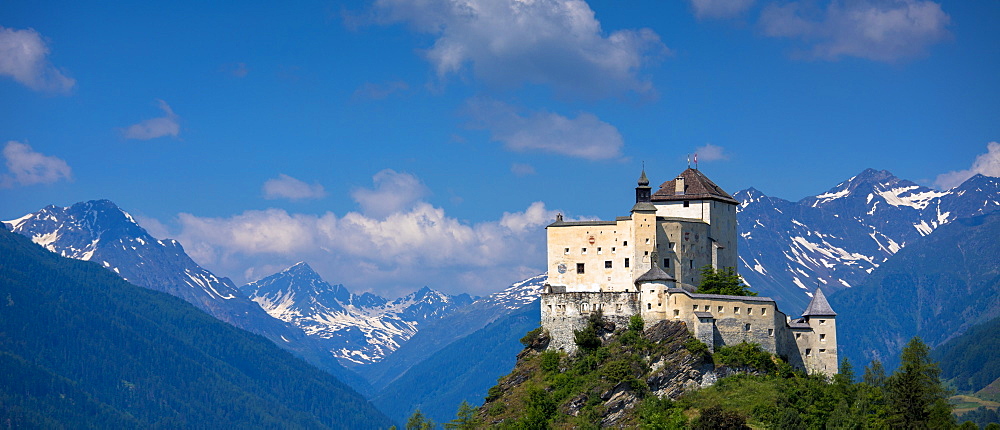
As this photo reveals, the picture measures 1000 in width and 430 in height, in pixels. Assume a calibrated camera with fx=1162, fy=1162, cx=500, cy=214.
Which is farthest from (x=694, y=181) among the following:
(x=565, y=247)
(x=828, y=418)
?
(x=828, y=418)

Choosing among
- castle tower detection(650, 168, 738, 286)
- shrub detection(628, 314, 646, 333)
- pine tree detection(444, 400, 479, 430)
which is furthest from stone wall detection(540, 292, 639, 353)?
pine tree detection(444, 400, 479, 430)

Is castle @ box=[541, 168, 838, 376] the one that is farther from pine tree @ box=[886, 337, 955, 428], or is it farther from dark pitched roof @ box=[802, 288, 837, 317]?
pine tree @ box=[886, 337, 955, 428]

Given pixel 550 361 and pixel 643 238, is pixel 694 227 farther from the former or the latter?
pixel 550 361

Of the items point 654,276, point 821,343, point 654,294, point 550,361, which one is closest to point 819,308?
point 821,343

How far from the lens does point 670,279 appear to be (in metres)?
108

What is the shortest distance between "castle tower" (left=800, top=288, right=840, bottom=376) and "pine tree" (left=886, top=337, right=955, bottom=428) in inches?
261

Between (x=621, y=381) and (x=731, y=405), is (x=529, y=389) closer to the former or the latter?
(x=621, y=381)

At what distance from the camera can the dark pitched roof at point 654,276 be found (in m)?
108

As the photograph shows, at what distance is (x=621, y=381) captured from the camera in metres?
105

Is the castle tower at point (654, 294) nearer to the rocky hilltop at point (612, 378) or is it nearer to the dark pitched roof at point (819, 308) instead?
the rocky hilltop at point (612, 378)

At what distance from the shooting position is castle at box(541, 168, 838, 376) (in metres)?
105

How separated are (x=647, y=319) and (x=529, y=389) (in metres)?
13.1

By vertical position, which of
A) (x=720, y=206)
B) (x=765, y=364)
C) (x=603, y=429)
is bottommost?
(x=603, y=429)

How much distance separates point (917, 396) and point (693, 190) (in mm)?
30001
